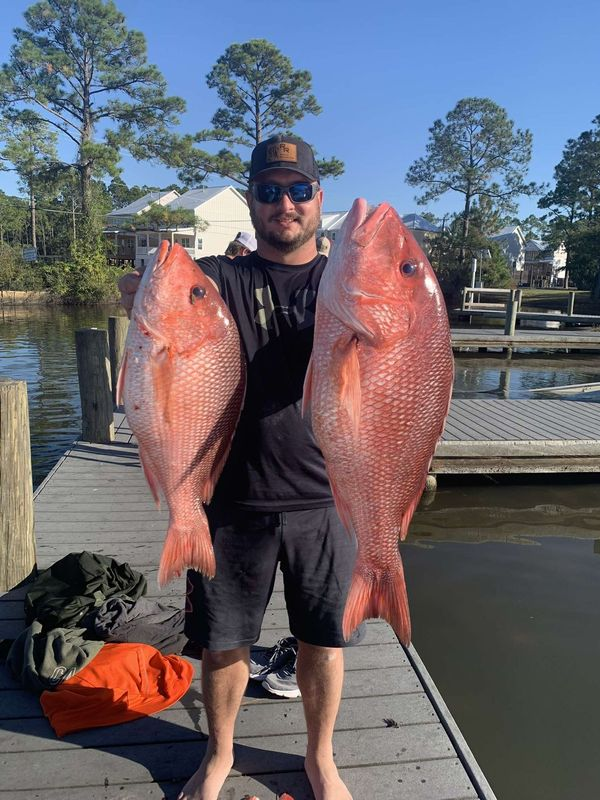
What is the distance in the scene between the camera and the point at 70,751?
2490 millimetres

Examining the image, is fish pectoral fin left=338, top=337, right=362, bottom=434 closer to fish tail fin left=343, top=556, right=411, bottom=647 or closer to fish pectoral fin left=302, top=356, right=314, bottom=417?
fish pectoral fin left=302, top=356, right=314, bottom=417

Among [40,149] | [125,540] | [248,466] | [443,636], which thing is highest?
[40,149]

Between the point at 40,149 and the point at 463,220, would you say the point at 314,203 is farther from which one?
the point at 463,220

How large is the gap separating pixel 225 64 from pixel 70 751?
39189 millimetres

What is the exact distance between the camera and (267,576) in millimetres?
2160

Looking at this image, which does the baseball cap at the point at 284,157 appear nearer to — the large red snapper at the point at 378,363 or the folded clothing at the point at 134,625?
the large red snapper at the point at 378,363

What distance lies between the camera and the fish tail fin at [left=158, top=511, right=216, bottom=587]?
72.4 inches

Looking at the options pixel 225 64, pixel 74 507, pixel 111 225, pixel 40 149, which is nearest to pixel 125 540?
pixel 74 507

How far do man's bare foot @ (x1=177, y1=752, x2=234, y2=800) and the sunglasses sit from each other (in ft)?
6.72

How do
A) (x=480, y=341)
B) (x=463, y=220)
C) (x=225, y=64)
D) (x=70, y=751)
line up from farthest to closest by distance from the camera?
(x=463, y=220)
(x=225, y=64)
(x=480, y=341)
(x=70, y=751)

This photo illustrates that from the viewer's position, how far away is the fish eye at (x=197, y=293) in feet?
5.77

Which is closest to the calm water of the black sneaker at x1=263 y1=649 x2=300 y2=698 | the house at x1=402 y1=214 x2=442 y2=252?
the black sneaker at x1=263 y1=649 x2=300 y2=698

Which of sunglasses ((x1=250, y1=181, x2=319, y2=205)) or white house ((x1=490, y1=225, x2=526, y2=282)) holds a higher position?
white house ((x1=490, y1=225, x2=526, y2=282))

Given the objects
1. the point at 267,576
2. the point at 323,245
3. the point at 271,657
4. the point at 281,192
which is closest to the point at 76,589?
the point at 271,657
